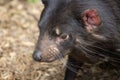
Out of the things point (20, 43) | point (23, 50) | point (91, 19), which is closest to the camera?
point (91, 19)

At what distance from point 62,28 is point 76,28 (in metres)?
0.11

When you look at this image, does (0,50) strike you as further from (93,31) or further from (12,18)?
(93,31)

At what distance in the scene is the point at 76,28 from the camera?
3740 mm

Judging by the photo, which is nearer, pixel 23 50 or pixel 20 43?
pixel 23 50

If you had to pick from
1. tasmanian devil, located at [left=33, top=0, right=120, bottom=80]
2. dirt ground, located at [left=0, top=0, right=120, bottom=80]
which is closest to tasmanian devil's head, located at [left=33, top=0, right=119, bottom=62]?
tasmanian devil, located at [left=33, top=0, right=120, bottom=80]

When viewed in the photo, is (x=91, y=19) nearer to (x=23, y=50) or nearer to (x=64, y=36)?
(x=64, y=36)

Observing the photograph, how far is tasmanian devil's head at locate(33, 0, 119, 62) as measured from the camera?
146 inches

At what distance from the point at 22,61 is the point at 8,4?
1346mm

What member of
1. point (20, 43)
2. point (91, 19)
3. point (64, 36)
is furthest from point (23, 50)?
point (91, 19)

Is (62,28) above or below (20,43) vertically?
above

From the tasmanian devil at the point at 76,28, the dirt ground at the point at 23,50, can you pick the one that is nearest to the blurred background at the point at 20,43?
the dirt ground at the point at 23,50

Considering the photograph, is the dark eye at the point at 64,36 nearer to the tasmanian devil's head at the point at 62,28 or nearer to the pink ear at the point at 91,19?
the tasmanian devil's head at the point at 62,28

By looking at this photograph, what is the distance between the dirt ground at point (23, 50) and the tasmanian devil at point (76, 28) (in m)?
0.76

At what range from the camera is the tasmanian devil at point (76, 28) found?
371 cm
